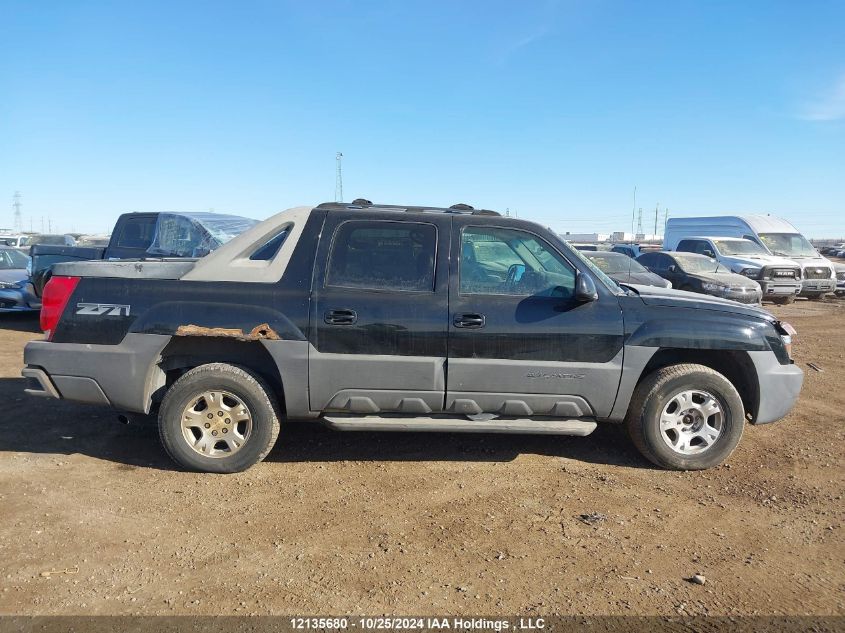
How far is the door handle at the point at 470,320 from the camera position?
416 cm

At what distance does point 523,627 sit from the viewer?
2.71 m

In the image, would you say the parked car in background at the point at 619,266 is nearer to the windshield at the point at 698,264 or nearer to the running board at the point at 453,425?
the windshield at the point at 698,264

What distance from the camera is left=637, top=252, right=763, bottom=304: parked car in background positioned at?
1326cm

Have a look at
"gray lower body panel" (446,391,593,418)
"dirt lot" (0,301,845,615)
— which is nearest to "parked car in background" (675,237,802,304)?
"dirt lot" (0,301,845,615)

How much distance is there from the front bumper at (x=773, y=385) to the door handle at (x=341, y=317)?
293cm

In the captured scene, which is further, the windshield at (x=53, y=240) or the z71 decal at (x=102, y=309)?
the windshield at (x=53, y=240)

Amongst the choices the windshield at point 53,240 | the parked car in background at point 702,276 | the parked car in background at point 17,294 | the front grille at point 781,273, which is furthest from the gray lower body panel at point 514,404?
the windshield at point 53,240

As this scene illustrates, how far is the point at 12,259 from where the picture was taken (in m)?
12.9

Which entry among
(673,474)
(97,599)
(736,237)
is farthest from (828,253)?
(97,599)

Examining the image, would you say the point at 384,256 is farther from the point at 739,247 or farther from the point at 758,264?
the point at 739,247

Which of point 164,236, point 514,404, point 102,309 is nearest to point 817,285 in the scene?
point 514,404

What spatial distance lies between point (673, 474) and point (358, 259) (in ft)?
9.24

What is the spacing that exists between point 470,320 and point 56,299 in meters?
2.94

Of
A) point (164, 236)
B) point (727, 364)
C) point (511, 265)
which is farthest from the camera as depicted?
point (164, 236)
